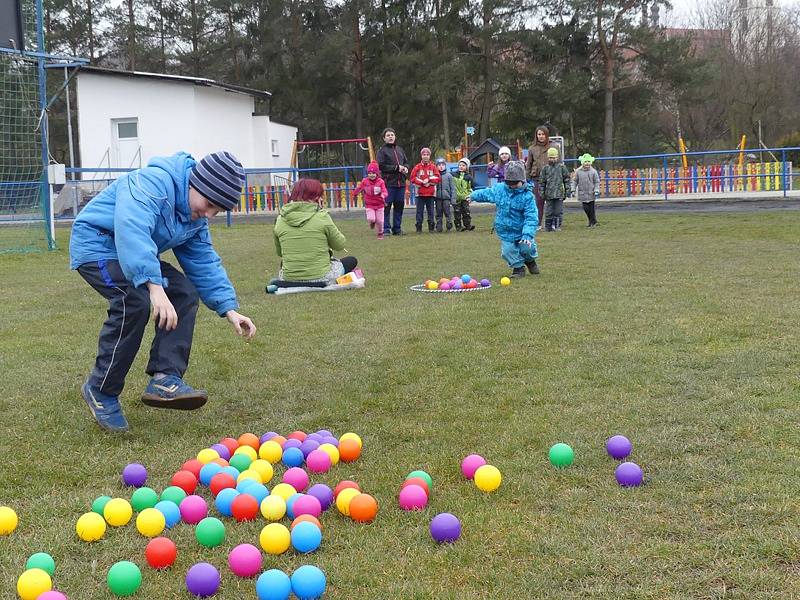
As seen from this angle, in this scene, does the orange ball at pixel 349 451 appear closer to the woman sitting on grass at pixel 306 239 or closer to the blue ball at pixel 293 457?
the blue ball at pixel 293 457

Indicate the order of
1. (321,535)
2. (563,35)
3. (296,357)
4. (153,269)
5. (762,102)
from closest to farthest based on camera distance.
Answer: (321,535) < (153,269) < (296,357) < (563,35) < (762,102)

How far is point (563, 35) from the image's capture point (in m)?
33.4

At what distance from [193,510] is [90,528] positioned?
0.37 meters

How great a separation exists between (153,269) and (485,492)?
1.79m

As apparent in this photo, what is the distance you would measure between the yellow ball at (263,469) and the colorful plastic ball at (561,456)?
1231 millimetres

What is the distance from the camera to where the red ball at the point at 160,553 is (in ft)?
9.00

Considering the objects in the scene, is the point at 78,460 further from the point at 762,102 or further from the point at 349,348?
the point at 762,102

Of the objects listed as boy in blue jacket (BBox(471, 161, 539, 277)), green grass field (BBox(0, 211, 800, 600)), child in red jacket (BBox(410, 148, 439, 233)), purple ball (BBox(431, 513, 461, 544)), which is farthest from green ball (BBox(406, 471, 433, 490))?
child in red jacket (BBox(410, 148, 439, 233))

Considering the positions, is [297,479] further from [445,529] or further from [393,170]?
[393,170]

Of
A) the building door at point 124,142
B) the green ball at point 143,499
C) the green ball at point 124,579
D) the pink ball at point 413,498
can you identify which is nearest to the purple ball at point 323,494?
the pink ball at point 413,498

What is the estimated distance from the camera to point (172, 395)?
427 centimetres

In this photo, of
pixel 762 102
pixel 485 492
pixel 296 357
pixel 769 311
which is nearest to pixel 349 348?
pixel 296 357

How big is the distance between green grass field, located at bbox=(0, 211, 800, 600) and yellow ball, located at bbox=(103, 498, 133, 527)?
5cm

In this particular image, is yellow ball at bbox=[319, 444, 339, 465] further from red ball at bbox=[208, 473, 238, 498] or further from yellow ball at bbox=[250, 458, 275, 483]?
red ball at bbox=[208, 473, 238, 498]
